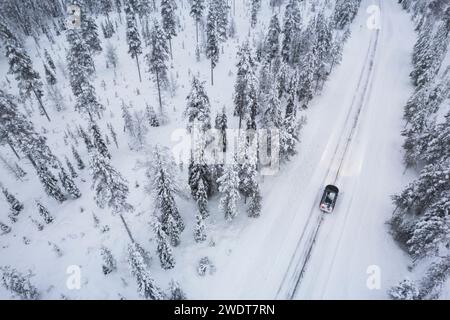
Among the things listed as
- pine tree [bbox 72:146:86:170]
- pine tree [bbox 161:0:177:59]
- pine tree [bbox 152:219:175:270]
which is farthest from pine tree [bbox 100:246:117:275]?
pine tree [bbox 161:0:177:59]

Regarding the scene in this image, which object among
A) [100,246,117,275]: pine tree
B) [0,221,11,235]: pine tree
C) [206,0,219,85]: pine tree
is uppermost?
[206,0,219,85]: pine tree

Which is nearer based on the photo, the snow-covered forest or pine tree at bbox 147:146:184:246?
pine tree at bbox 147:146:184:246

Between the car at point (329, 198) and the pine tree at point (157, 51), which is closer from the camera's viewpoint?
the car at point (329, 198)

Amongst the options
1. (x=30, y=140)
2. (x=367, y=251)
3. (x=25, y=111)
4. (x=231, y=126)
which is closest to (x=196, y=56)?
(x=231, y=126)

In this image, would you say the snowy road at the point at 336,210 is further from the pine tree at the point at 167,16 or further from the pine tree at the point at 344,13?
the pine tree at the point at 167,16

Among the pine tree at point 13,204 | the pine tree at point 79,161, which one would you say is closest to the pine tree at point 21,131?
the pine tree at point 79,161

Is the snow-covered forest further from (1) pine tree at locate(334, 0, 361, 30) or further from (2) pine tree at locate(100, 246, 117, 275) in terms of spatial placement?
(1) pine tree at locate(334, 0, 361, 30)

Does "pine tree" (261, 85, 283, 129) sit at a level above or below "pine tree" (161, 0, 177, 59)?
below
